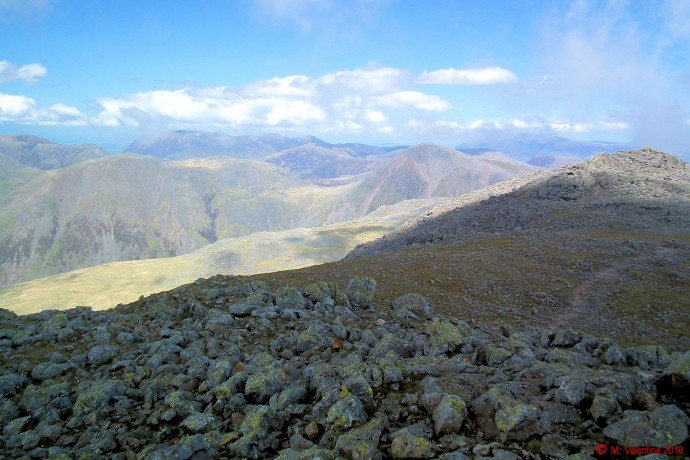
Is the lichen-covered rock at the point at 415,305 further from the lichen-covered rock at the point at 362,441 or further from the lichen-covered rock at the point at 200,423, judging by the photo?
the lichen-covered rock at the point at 200,423

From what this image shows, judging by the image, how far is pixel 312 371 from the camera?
14586 mm

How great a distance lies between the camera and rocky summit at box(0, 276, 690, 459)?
9906 mm

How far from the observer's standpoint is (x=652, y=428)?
29.5 ft

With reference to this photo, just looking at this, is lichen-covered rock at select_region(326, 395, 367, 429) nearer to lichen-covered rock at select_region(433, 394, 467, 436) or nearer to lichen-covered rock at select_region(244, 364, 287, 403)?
lichen-covered rock at select_region(433, 394, 467, 436)

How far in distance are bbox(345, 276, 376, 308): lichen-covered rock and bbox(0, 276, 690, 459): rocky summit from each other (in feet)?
13.5

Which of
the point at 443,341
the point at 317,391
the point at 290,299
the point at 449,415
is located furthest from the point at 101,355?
the point at 443,341

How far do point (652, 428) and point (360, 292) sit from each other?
1936cm

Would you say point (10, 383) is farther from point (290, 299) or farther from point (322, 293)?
point (322, 293)

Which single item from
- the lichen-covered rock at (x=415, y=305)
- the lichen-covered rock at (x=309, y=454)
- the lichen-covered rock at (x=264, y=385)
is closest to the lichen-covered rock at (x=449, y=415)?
the lichen-covered rock at (x=309, y=454)

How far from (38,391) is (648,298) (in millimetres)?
48273

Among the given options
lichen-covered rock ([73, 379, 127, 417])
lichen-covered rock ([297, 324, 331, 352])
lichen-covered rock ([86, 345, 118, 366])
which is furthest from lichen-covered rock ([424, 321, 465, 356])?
lichen-covered rock ([86, 345, 118, 366])

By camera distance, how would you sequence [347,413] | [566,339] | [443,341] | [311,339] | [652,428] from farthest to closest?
→ [566,339] → [311,339] → [443,341] → [347,413] → [652,428]

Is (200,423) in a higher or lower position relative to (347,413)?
lower

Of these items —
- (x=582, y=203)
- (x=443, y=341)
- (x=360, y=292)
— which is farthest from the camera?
(x=582, y=203)
